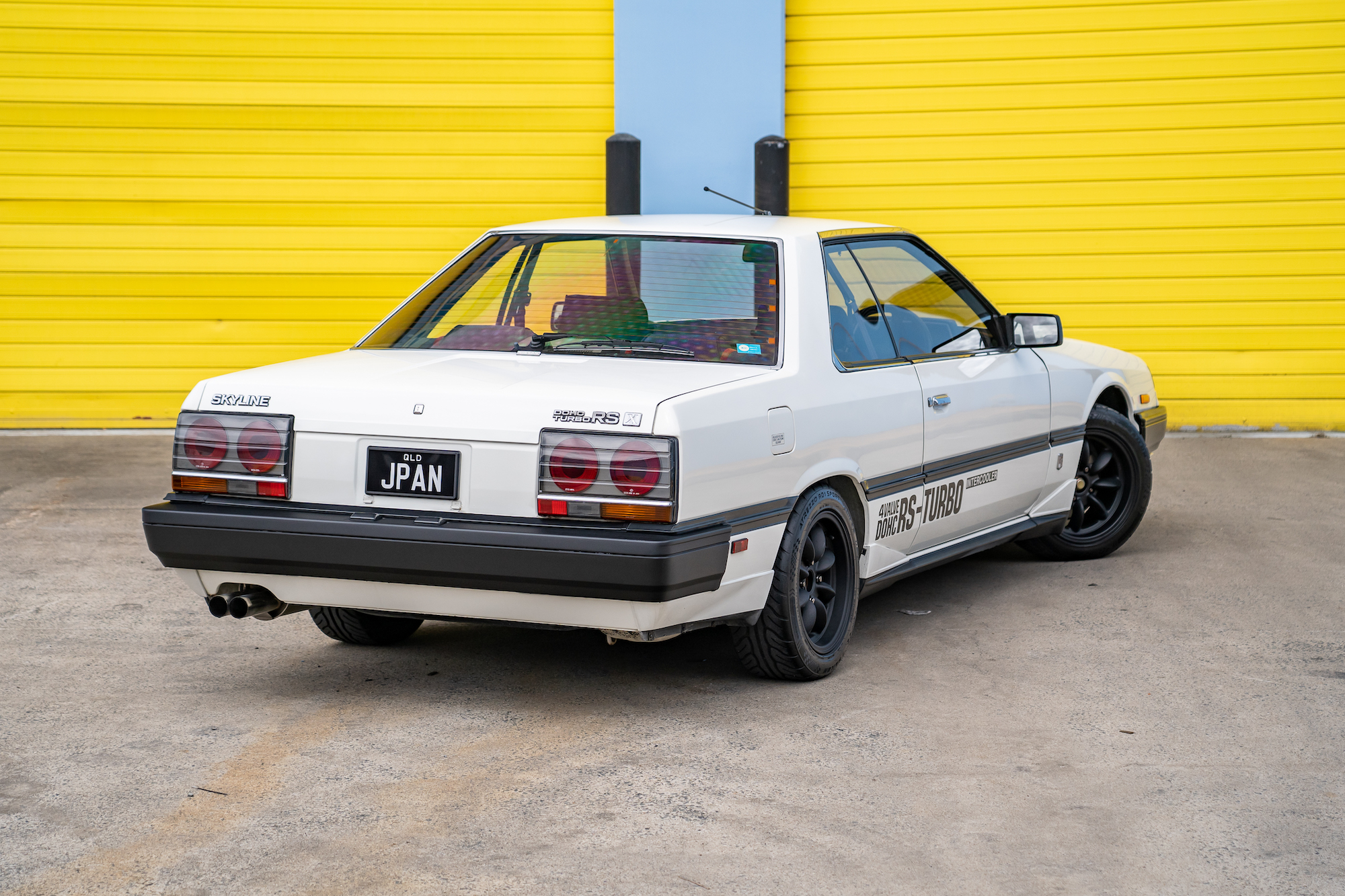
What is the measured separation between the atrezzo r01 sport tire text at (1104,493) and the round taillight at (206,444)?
3.64m

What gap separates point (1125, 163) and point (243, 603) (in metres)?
7.22

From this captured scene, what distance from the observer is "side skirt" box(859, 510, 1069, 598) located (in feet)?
16.2

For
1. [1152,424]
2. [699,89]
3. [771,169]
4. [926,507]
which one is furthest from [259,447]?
[699,89]

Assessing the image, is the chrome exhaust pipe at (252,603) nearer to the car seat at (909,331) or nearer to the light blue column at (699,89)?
the car seat at (909,331)

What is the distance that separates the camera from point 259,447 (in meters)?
4.11

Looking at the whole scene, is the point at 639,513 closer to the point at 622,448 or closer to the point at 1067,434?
the point at 622,448

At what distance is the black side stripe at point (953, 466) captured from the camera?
4.76 m

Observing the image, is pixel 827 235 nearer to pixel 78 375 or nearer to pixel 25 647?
pixel 25 647

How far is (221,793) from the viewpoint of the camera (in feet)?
11.8

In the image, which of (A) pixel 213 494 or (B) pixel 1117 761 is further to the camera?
(A) pixel 213 494

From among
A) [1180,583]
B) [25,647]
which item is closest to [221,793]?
[25,647]

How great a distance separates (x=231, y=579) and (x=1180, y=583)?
3.69 metres

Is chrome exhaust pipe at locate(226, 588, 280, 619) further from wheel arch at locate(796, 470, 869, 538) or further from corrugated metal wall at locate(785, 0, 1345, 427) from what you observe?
corrugated metal wall at locate(785, 0, 1345, 427)

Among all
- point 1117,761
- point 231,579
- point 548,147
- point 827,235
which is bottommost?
point 1117,761
